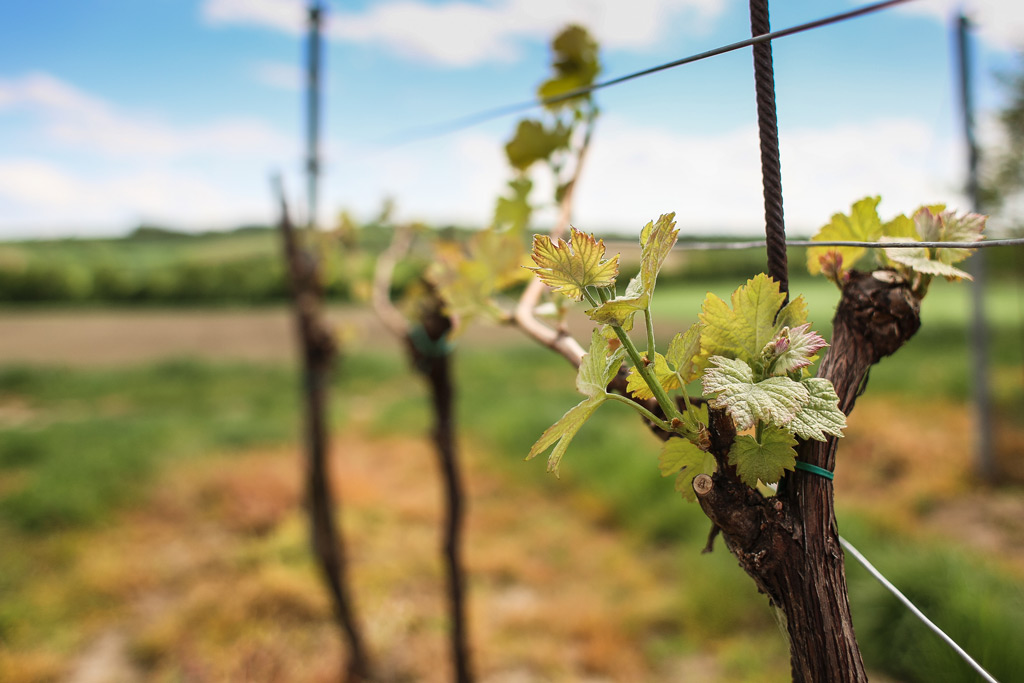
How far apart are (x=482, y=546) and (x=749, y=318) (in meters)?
2.92

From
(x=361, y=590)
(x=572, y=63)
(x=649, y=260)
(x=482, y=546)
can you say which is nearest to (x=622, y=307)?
(x=649, y=260)

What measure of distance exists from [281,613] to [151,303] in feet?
26.6

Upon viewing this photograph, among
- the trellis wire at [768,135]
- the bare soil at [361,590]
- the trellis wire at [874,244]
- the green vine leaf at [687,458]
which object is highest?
the trellis wire at [768,135]

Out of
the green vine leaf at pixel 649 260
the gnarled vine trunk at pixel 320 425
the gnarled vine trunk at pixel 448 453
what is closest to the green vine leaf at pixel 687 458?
the green vine leaf at pixel 649 260

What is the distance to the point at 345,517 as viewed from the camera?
3432 mm

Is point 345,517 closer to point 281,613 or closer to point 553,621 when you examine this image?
point 281,613

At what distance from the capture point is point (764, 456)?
0.43 metres

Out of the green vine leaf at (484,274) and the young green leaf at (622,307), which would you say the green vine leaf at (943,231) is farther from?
the green vine leaf at (484,274)

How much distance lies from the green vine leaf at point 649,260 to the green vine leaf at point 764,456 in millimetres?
130

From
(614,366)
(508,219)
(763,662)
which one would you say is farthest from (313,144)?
(763,662)

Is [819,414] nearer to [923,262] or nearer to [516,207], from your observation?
[923,262]

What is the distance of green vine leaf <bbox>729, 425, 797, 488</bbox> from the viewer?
16.6 inches

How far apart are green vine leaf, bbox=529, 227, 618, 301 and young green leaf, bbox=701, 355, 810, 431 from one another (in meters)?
0.10

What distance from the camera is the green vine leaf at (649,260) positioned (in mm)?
388
